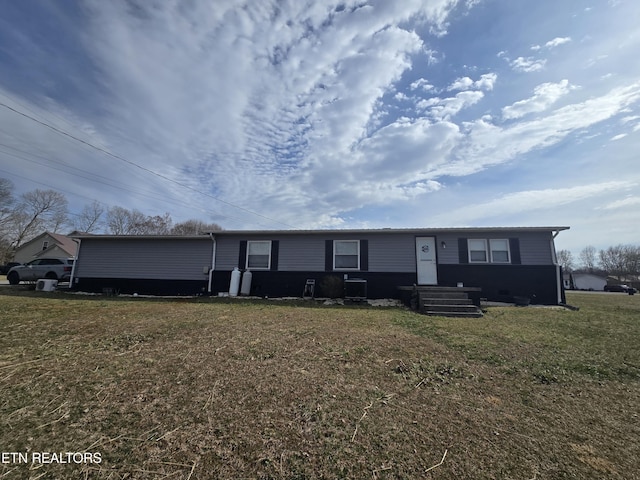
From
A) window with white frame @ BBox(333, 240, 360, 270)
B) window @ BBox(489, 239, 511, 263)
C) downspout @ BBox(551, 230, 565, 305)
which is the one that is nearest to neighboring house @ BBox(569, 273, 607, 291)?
downspout @ BBox(551, 230, 565, 305)

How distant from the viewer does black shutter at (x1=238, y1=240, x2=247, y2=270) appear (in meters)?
11.8

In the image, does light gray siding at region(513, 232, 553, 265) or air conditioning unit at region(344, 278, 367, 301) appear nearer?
air conditioning unit at region(344, 278, 367, 301)

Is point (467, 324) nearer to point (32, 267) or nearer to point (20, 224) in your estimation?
point (32, 267)

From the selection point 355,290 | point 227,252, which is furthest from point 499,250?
point 227,252

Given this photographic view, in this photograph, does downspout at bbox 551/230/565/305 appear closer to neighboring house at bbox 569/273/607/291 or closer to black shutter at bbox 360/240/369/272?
black shutter at bbox 360/240/369/272

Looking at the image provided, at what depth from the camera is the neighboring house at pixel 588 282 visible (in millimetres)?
38062

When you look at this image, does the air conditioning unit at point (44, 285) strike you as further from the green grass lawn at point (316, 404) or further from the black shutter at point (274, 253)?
the black shutter at point (274, 253)

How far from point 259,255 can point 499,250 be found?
30.7ft

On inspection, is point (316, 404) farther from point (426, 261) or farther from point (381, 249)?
point (426, 261)

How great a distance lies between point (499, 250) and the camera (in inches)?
419

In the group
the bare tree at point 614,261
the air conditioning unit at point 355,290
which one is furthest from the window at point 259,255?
the bare tree at point 614,261

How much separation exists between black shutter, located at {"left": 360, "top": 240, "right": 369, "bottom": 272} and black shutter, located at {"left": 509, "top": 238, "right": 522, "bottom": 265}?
527cm

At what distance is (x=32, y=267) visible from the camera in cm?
1420

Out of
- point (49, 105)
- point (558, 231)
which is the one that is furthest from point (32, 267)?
point (558, 231)
